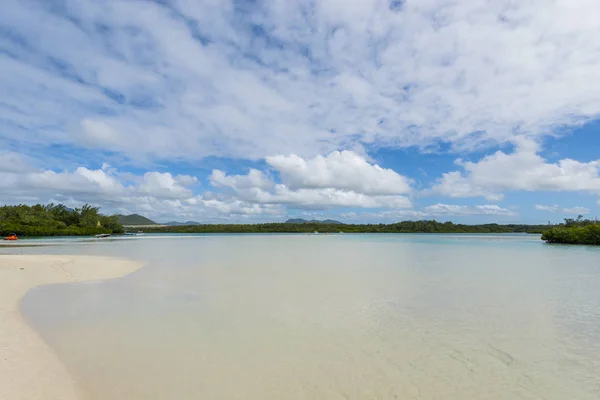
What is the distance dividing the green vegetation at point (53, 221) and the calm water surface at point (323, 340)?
76.8 m

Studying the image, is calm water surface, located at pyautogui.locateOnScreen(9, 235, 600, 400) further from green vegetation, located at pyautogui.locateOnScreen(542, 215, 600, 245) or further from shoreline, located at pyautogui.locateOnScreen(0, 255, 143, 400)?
green vegetation, located at pyautogui.locateOnScreen(542, 215, 600, 245)

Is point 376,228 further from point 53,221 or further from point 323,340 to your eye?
point 323,340

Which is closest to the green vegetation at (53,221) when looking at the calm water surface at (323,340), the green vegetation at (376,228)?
the green vegetation at (376,228)

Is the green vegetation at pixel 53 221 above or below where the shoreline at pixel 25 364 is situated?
above

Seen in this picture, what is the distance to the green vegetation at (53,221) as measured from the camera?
74.8 meters

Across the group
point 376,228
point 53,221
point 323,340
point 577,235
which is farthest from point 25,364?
point 376,228

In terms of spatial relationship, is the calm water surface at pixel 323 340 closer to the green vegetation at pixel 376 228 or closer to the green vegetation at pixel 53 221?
the green vegetation at pixel 53 221

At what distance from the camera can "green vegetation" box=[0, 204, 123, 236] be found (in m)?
74.8

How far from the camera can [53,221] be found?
87.2 meters

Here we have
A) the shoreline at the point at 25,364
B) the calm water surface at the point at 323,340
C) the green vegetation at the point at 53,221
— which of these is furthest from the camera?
the green vegetation at the point at 53,221

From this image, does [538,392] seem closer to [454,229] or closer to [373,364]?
[373,364]

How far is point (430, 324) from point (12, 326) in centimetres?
914

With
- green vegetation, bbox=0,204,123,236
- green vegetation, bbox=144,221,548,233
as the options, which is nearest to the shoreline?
green vegetation, bbox=0,204,123,236

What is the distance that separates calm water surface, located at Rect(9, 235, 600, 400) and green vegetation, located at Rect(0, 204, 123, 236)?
7678cm
